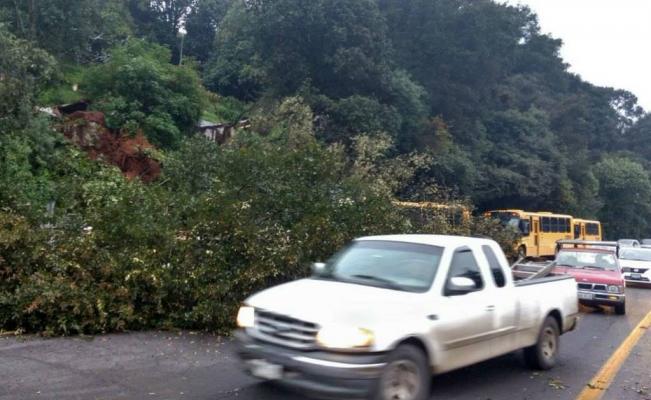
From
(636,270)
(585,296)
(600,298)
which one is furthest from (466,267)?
(636,270)

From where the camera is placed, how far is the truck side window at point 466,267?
7617 mm

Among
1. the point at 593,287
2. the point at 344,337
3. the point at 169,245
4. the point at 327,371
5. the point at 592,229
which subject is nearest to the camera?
the point at 327,371

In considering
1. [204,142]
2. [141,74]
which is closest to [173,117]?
[141,74]

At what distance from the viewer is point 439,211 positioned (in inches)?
822

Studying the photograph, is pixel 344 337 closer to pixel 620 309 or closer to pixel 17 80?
pixel 620 309

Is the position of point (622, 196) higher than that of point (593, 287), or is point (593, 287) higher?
point (622, 196)

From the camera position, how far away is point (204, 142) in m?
16.3

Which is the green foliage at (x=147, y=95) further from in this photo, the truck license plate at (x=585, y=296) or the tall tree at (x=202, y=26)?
the tall tree at (x=202, y=26)

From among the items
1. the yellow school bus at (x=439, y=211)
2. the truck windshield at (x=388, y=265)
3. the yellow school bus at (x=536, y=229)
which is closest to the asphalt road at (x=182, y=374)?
the truck windshield at (x=388, y=265)

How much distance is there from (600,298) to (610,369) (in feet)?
21.1

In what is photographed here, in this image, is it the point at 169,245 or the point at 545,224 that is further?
the point at 545,224

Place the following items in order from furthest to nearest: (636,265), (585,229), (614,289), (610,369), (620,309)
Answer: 1. (585,229)
2. (636,265)
3. (620,309)
4. (614,289)
5. (610,369)

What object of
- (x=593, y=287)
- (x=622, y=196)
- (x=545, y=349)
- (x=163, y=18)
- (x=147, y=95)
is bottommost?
(x=545, y=349)

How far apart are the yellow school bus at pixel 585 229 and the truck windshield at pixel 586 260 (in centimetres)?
2437
